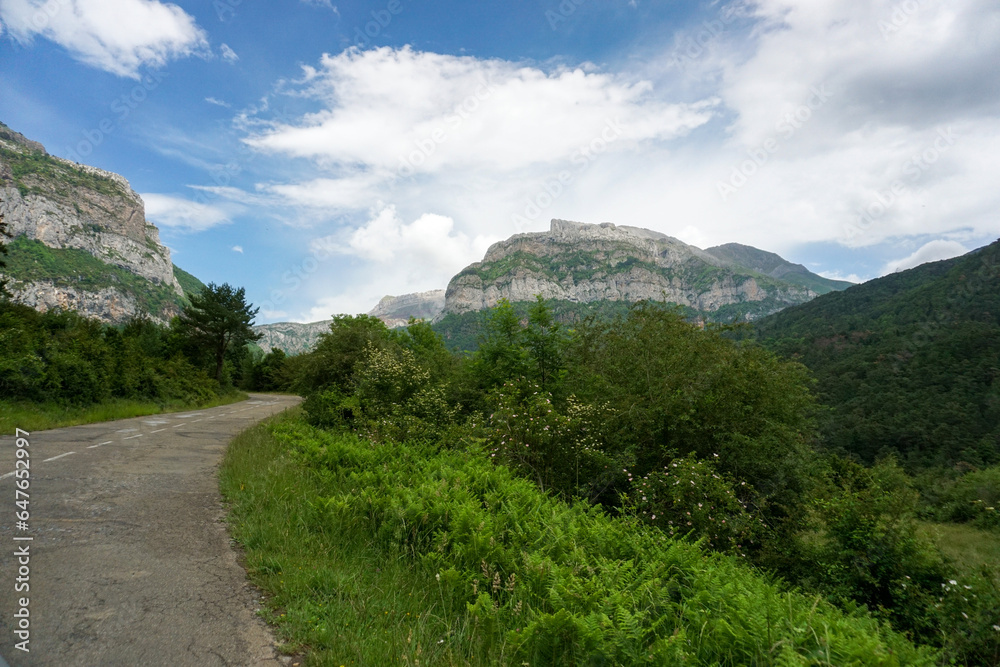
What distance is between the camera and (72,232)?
177 meters

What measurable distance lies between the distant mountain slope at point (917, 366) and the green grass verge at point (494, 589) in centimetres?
2952

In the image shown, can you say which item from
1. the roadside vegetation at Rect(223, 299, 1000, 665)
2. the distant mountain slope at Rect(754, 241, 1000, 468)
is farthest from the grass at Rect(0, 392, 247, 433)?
the distant mountain slope at Rect(754, 241, 1000, 468)

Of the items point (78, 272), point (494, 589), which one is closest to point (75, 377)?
point (494, 589)

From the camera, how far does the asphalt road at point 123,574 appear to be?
10.3 ft

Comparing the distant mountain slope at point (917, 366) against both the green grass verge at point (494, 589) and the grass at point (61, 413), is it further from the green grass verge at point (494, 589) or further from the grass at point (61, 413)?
the grass at point (61, 413)

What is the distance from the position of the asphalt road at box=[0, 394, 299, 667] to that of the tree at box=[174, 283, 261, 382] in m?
39.2

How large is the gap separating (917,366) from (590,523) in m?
102

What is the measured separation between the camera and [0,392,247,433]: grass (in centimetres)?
1328

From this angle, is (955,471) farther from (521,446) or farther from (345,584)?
(345,584)

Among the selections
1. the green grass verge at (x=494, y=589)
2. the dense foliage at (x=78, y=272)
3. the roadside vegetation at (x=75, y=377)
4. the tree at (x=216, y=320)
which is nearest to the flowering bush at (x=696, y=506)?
the green grass verge at (x=494, y=589)

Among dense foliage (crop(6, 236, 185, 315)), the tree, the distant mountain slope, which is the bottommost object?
the distant mountain slope

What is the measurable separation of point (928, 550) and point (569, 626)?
25.7 ft

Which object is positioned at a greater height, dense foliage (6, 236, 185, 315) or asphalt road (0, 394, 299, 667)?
dense foliage (6, 236, 185, 315)

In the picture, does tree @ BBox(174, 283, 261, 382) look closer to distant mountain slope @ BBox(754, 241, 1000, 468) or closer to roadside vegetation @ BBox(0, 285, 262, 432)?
roadside vegetation @ BBox(0, 285, 262, 432)
